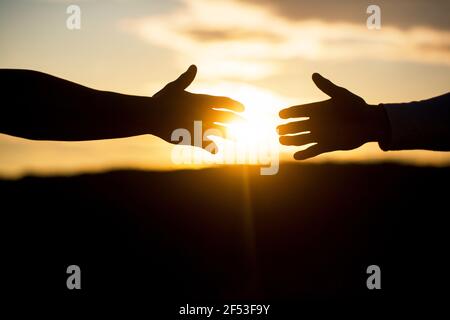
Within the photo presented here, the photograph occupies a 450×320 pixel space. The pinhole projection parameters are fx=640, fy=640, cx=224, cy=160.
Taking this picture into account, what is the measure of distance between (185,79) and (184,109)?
1.06ft

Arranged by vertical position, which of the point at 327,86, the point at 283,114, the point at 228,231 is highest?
the point at 327,86

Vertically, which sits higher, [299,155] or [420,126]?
[420,126]

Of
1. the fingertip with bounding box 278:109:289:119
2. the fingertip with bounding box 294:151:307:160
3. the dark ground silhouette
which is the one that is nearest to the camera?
the fingertip with bounding box 294:151:307:160

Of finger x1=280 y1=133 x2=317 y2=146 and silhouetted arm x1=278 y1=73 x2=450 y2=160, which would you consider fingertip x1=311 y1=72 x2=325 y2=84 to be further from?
finger x1=280 y1=133 x2=317 y2=146

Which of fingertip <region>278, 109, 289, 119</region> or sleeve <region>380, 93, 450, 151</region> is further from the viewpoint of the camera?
fingertip <region>278, 109, 289, 119</region>

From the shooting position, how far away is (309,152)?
5.71 meters

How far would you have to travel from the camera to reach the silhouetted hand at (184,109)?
19.6ft

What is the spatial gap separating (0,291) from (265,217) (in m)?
9.30

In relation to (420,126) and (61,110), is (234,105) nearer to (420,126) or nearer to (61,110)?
(61,110)

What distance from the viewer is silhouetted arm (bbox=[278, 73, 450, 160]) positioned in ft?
18.5

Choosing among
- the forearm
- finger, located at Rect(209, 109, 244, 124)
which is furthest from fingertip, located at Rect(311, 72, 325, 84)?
the forearm

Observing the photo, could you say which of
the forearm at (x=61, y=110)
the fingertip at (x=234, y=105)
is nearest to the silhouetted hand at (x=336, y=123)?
the fingertip at (x=234, y=105)

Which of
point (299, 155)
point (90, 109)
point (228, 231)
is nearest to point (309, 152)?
point (299, 155)

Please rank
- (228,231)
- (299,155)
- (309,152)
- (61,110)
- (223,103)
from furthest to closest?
1. (228,231)
2. (223,103)
3. (309,152)
4. (299,155)
5. (61,110)
